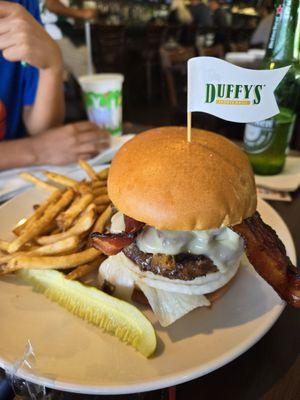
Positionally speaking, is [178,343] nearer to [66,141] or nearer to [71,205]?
[71,205]

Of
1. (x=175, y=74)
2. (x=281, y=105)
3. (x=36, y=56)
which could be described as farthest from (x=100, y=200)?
(x=175, y=74)

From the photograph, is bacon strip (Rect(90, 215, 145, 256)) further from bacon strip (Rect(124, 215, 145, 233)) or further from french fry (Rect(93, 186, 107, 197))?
french fry (Rect(93, 186, 107, 197))

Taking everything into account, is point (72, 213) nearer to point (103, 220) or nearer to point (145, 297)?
point (103, 220)

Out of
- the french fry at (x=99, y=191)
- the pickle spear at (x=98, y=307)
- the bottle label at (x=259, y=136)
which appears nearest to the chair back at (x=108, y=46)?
the bottle label at (x=259, y=136)

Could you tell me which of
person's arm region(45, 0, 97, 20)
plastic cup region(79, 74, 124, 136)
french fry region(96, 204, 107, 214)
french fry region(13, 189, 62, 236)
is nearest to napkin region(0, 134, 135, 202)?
plastic cup region(79, 74, 124, 136)

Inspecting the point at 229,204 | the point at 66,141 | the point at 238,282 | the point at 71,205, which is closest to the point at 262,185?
the point at 238,282

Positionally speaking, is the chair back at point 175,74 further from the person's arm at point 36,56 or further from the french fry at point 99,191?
the french fry at point 99,191
